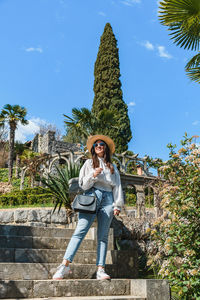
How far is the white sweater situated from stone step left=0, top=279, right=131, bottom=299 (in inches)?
32.3

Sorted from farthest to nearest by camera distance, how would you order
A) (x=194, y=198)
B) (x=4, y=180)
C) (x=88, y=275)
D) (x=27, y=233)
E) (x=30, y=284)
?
1. (x=4, y=180)
2. (x=27, y=233)
3. (x=194, y=198)
4. (x=88, y=275)
5. (x=30, y=284)

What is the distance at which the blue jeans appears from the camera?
3.36 m

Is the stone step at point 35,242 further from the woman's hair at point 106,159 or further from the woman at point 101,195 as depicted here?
the woman's hair at point 106,159

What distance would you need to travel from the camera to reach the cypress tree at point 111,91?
2480 centimetres

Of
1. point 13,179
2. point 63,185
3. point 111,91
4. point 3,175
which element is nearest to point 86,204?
point 63,185

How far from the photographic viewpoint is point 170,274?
3.85m

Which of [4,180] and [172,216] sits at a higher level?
[4,180]

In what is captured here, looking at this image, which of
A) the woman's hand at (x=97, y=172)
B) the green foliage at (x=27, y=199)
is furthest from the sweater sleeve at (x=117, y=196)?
the green foliage at (x=27, y=199)

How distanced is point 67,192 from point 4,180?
19.2m

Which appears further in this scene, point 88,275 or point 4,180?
point 4,180

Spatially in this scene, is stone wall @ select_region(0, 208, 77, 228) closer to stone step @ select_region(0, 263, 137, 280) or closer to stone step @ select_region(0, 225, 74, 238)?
stone step @ select_region(0, 225, 74, 238)

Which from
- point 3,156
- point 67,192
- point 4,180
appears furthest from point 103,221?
point 3,156

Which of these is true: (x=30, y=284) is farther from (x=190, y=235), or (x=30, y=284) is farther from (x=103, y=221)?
(x=190, y=235)

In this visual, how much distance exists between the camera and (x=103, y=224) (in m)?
3.55
